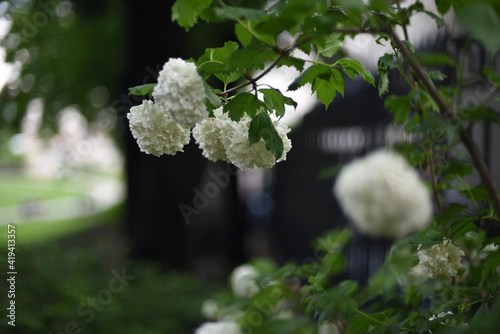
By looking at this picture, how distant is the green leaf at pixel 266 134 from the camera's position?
115 cm

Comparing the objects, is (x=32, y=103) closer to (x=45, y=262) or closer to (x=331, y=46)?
(x=45, y=262)

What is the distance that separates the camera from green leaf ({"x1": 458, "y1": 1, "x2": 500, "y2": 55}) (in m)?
0.73

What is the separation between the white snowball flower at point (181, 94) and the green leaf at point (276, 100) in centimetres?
23

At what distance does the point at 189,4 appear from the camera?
117 centimetres

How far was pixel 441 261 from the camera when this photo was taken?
1304mm

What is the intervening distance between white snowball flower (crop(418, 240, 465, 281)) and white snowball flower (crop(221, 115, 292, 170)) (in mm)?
532

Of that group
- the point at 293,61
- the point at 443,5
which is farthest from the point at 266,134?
the point at 443,5

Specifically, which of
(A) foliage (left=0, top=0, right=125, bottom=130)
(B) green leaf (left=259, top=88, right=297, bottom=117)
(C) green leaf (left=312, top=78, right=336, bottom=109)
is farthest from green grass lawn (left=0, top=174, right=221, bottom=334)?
(A) foliage (left=0, top=0, right=125, bottom=130)

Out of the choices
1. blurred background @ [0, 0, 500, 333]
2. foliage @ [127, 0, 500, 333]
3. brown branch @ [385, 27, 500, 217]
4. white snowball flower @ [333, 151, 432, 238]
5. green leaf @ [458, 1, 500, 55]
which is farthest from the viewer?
Answer: blurred background @ [0, 0, 500, 333]

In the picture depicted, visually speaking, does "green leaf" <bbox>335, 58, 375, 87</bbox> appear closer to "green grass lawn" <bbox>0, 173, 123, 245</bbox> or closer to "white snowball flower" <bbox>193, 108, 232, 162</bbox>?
"white snowball flower" <bbox>193, 108, 232, 162</bbox>

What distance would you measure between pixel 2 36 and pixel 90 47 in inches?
89.9

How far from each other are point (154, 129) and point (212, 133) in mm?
157

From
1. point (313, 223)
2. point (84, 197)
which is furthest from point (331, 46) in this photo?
point (84, 197)

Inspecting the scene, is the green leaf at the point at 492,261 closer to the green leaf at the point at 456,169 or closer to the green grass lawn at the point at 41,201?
the green leaf at the point at 456,169
